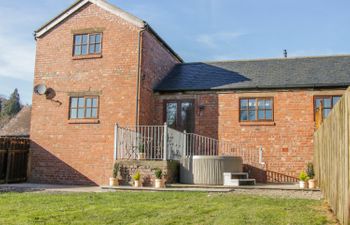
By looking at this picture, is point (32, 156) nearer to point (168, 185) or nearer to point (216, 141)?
point (168, 185)

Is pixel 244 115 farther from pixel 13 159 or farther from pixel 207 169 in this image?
pixel 13 159

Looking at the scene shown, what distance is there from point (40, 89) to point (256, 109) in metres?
9.82

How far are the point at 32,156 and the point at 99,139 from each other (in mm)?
3392

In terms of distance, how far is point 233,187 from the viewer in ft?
41.4

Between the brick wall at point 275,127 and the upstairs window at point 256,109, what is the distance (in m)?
0.20

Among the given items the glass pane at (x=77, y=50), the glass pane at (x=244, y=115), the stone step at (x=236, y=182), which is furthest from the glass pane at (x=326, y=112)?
the glass pane at (x=77, y=50)

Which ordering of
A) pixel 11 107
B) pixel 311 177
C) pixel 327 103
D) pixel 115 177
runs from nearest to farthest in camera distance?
pixel 311 177
pixel 115 177
pixel 327 103
pixel 11 107

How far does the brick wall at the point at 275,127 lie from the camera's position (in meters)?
15.6

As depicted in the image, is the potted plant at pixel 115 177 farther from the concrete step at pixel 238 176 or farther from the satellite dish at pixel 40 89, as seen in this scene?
the satellite dish at pixel 40 89

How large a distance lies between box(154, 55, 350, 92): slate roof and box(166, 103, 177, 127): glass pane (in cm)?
77

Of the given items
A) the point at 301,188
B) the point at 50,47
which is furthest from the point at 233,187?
the point at 50,47

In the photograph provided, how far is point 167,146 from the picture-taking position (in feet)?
46.2

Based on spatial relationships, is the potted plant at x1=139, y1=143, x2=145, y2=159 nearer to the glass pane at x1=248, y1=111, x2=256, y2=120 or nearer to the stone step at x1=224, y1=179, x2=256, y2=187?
the stone step at x1=224, y1=179, x2=256, y2=187

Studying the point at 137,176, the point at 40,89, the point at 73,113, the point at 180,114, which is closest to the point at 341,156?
the point at 137,176
